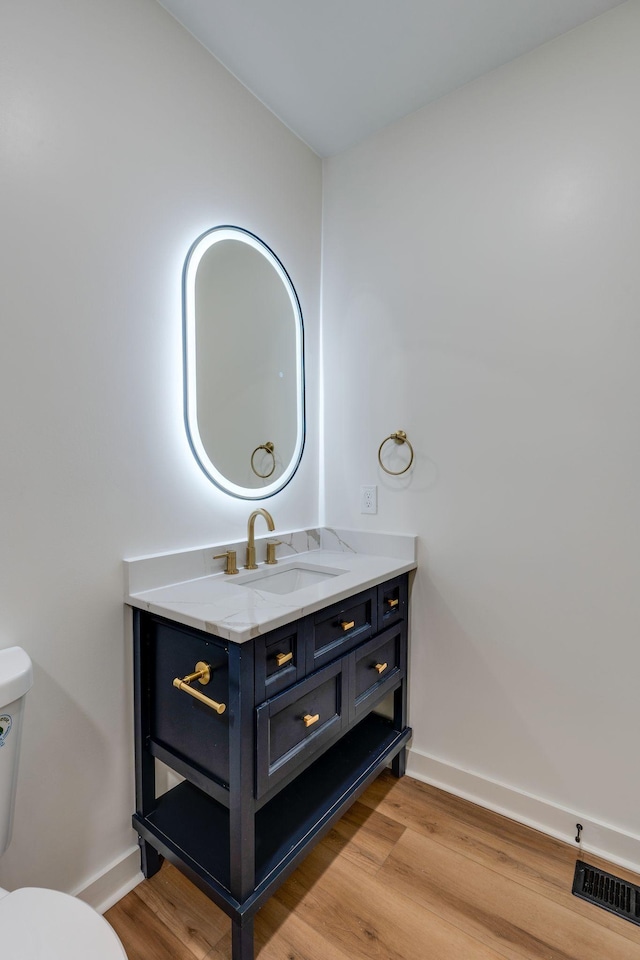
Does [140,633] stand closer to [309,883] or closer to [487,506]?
[309,883]

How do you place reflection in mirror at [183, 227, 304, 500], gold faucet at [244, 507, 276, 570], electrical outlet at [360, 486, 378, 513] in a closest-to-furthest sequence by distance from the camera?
reflection in mirror at [183, 227, 304, 500]
gold faucet at [244, 507, 276, 570]
electrical outlet at [360, 486, 378, 513]

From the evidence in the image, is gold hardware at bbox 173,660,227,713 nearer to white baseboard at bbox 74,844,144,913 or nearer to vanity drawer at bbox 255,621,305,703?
vanity drawer at bbox 255,621,305,703

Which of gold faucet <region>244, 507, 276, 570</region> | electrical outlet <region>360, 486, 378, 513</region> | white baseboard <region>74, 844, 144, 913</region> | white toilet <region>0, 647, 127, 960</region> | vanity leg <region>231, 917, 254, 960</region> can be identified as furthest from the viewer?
electrical outlet <region>360, 486, 378, 513</region>

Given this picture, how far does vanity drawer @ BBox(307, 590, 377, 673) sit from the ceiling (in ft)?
6.00

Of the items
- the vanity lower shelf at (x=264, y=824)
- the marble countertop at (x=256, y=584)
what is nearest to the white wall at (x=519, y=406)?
the marble countertop at (x=256, y=584)

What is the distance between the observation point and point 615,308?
1404 mm

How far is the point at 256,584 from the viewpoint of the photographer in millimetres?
1596

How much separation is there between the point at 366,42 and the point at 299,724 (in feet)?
7.04

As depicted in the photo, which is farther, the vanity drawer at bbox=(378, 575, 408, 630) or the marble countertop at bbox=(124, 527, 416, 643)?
the vanity drawer at bbox=(378, 575, 408, 630)

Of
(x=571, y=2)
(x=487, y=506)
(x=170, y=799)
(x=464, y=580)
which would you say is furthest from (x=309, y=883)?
(x=571, y=2)

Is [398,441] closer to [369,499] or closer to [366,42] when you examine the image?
[369,499]

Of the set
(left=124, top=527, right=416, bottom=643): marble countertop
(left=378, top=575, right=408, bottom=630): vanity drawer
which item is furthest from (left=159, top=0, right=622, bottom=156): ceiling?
(left=378, top=575, right=408, bottom=630): vanity drawer

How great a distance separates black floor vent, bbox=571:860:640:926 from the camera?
1241 mm

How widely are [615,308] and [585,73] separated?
763 mm
